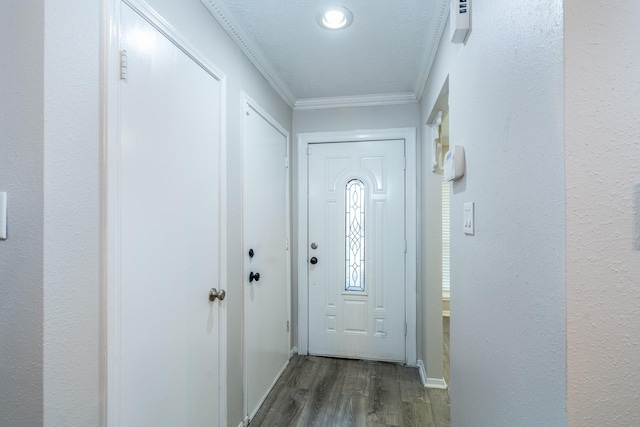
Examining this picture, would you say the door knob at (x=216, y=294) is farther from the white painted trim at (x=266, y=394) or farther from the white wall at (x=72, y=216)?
the white painted trim at (x=266, y=394)

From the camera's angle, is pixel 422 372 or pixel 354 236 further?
pixel 354 236

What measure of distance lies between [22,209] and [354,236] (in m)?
2.34

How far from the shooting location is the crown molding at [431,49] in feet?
5.25

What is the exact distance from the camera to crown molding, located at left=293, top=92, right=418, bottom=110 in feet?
8.98

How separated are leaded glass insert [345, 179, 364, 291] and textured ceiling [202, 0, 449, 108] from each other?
0.85 metres

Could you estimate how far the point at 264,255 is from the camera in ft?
7.39

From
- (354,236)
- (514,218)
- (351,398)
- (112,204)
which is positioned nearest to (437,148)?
(354,236)

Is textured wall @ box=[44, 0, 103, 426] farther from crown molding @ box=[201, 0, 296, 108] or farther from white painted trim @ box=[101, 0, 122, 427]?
crown molding @ box=[201, 0, 296, 108]

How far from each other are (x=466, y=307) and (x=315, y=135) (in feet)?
6.91

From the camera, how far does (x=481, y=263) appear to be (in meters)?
1.05

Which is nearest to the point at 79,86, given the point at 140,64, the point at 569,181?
the point at 140,64

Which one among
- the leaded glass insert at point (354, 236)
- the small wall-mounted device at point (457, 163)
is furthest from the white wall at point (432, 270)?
the small wall-mounted device at point (457, 163)

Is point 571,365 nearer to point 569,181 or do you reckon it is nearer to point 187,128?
point 569,181

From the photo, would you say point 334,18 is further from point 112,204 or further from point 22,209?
point 22,209
